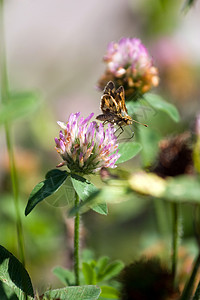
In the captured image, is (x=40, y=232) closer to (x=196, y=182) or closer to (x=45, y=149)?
(x=45, y=149)

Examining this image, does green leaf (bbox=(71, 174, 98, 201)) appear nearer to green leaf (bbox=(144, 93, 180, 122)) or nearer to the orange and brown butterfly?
the orange and brown butterfly

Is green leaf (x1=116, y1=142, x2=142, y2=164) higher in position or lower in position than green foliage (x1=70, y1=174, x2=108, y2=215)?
higher

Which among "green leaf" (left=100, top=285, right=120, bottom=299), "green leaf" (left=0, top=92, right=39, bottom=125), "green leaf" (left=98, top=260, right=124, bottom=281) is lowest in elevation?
"green leaf" (left=100, top=285, right=120, bottom=299)

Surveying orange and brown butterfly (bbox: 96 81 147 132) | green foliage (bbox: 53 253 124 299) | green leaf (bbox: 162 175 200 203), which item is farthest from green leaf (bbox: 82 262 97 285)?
green leaf (bbox: 162 175 200 203)

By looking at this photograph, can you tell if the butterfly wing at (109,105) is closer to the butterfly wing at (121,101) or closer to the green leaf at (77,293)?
the butterfly wing at (121,101)

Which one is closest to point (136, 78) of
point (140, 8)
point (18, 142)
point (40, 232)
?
point (40, 232)
